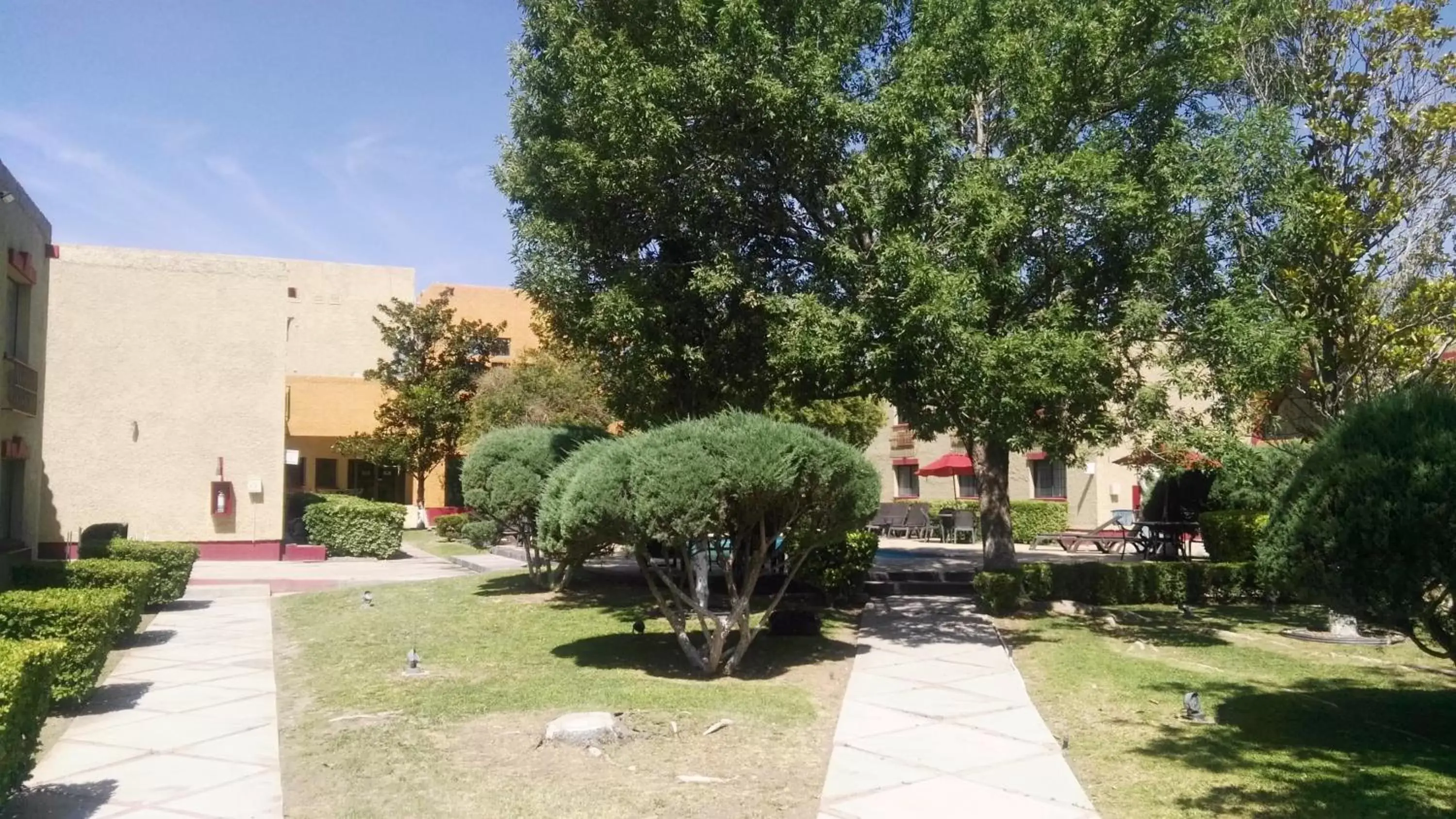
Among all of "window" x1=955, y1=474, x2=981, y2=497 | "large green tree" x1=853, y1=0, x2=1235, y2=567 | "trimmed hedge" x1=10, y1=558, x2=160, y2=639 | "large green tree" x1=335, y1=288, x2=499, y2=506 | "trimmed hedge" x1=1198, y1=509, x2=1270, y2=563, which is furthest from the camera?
"window" x1=955, y1=474, x2=981, y2=497

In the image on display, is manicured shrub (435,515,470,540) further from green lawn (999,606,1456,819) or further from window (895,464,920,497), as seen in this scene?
green lawn (999,606,1456,819)

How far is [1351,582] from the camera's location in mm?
6625

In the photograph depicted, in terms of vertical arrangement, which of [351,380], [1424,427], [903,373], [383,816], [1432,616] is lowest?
[383,816]

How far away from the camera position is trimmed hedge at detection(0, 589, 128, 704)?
7.61 metres

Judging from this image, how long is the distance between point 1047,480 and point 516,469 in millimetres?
19244

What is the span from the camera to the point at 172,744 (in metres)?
7.20

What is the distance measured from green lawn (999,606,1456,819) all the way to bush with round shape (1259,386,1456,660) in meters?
0.98

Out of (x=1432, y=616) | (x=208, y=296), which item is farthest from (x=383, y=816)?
(x=208, y=296)

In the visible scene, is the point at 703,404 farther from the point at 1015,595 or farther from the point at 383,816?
the point at 383,816

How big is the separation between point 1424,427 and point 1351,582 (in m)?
1.12

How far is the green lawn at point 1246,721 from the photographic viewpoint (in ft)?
19.8

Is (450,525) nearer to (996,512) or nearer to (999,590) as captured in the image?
(996,512)

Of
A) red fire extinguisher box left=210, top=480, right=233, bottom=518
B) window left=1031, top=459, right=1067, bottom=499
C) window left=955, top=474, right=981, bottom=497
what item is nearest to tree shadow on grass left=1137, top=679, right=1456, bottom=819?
red fire extinguisher box left=210, top=480, right=233, bottom=518

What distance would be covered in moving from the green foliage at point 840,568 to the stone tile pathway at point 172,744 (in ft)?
23.7
